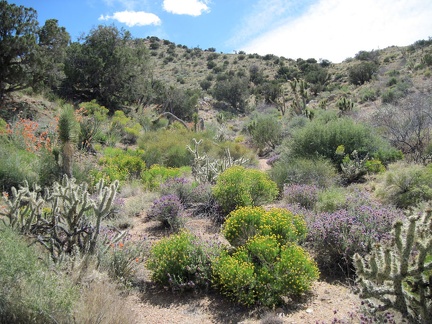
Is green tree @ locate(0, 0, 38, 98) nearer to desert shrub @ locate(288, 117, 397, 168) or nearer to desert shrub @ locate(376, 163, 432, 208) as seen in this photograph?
desert shrub @ locate(288, 117, 397, 168)

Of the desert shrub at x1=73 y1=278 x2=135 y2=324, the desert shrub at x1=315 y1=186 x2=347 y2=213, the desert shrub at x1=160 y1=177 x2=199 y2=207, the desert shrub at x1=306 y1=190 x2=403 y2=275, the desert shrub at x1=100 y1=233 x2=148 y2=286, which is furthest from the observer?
the desert shrub at x1=160 y1=177 x2=199 y2=207

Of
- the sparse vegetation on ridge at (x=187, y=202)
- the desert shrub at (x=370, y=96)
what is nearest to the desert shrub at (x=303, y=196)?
the sparse vegetation on ridge at (x=187, y=202)

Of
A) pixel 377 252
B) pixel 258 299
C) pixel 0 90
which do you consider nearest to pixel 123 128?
pixel 0 90

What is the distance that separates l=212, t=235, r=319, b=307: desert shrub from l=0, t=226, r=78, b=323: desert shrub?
6.69ft

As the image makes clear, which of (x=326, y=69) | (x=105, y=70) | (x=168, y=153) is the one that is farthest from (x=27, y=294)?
(x=326, y=69)

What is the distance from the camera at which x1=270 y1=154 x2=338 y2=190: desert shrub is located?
33.3 feet

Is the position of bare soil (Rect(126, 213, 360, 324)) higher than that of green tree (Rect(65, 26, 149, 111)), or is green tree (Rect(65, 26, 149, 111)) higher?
green tree (Rect(65, 26, 149, 111))

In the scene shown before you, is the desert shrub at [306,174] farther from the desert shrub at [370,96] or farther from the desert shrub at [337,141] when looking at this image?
the desert shrub at [370,96]

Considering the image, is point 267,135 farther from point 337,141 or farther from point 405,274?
point 405,274

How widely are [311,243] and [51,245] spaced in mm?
4183

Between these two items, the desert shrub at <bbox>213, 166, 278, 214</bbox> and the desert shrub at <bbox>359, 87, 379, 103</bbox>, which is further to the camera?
the desert shrub at <bbox>359, 87, 379, 103</bbox>

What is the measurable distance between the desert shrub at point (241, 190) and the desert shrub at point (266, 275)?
9.06 ft

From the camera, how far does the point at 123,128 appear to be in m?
20.4

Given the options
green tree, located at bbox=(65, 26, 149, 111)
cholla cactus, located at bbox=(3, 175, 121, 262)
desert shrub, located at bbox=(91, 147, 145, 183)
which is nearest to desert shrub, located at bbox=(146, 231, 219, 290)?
cholla cactus, located at bbox=(3, 175, 121, 262)
